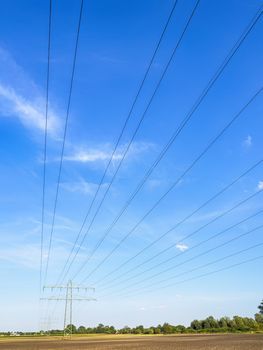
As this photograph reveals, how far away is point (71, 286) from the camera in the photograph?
96.7 m

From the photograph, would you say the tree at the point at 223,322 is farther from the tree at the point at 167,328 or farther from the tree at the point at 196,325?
the tree at the point at 167,328

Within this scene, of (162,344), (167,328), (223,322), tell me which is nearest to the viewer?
(162,344)

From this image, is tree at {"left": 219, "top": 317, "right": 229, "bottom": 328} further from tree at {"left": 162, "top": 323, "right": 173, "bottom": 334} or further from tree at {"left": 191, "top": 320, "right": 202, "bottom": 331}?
tree at {"left": 162, "top": 323, "right": 173, "bottom": 334}

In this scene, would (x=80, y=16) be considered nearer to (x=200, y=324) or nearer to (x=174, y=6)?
(x=174, y=6)

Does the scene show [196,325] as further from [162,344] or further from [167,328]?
[162,344]

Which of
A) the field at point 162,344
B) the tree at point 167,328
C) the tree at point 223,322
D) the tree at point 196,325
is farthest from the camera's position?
the tree at point 196,325

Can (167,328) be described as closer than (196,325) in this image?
Yes

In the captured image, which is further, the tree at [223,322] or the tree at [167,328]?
the tree at [167,328]

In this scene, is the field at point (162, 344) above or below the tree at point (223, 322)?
below

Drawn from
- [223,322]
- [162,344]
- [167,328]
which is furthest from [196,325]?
[162,344]

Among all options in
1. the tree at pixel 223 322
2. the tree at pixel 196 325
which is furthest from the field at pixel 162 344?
the tree at pixel 196 325

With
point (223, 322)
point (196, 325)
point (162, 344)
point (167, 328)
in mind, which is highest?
point (196, 325)

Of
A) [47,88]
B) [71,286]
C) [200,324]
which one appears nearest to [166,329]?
[200,324]

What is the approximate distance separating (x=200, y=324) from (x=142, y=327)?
31303 millimetres
